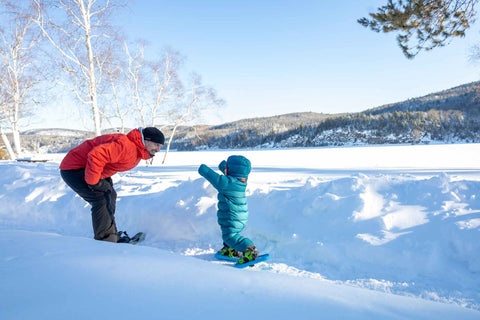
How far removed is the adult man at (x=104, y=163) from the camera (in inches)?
107

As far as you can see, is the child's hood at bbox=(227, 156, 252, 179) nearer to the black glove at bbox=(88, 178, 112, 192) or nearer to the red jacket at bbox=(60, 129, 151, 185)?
the red jacket at bbox=(60, 129, 151, 185)

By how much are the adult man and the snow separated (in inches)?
14.0

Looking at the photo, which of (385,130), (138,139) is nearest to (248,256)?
(138,139)

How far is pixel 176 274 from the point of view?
138 centimetres

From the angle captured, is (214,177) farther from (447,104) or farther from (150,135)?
(447,104)

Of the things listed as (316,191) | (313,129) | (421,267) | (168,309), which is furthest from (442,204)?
(313,129)

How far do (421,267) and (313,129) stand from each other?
280 ft

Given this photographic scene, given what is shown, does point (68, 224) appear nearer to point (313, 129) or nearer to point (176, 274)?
point (176, 274)

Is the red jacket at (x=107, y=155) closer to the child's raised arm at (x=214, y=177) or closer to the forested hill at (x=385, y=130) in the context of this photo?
the child's raised arm at (x=214, y=177)

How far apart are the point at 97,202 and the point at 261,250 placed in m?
2.15

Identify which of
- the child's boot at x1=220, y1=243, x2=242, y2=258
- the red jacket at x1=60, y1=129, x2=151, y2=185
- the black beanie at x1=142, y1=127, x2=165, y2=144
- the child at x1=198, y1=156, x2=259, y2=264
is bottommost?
the child's boot at x1=220, y1=243, x2=242, y2=258

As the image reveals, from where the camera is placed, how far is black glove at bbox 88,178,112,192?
117 inches

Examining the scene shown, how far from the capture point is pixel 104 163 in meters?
2.72

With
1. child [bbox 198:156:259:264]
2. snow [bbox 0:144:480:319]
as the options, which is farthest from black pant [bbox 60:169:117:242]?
child [bbox 198:156:259:264]
